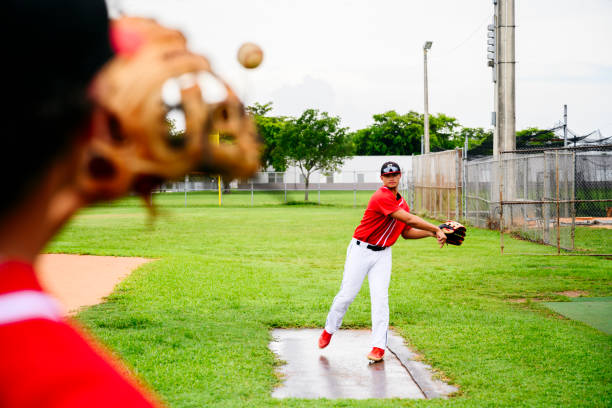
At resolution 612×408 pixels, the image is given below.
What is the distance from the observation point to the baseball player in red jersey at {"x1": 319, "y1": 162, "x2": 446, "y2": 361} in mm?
6859

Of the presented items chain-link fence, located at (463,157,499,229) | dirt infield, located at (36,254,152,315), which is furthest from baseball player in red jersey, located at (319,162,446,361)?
chain-link fence, located at (463,157,499,229)

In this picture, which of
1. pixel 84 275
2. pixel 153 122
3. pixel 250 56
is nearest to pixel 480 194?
pixel 84 275

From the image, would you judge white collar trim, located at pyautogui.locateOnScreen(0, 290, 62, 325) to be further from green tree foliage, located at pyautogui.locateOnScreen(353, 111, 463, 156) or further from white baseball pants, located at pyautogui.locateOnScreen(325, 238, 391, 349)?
green tree foliage, located at pyautogui.locateOnScreen(353, 111, 463, 156)

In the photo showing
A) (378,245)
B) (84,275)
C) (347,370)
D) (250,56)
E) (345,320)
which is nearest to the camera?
(250,56)

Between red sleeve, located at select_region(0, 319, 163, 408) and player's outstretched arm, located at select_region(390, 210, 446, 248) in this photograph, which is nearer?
red sleeve, located at select_region(0, 319, 163, 408)

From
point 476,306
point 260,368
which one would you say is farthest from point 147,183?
point 476,306

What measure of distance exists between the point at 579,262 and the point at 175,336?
9.97 meters

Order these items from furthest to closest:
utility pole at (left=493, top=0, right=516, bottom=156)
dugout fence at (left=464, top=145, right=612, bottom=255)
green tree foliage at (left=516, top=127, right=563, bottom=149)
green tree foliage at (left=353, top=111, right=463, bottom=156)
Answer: green tree foliage at (left=353, top=111, right=463, bottom=156), green tree foliage at (left=516, top=127, right=563, bottom=149), utility pole at (left=493, top=0, right=516, bottom=156), dugout fence at (left=464, top=145, right=612, bottom=255)

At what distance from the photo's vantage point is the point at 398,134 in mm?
103688

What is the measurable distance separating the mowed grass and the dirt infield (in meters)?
0.37

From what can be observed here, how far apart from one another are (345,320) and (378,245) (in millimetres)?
1980

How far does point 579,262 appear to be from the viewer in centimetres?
1388

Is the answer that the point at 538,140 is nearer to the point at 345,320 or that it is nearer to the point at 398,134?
the point at 345,320

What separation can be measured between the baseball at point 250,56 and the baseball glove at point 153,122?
0.91 feet
